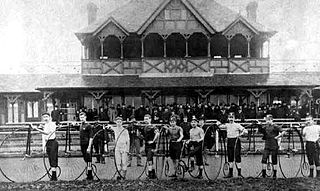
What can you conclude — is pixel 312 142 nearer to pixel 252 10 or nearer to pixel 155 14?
pixel 155 14

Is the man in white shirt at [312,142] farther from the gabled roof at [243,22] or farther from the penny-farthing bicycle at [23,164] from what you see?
the gabled roof at [243,22]

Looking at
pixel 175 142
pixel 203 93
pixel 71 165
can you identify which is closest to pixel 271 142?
pixel 175 142

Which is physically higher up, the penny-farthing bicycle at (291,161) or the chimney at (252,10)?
the chimney at (252,10)

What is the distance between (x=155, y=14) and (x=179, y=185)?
19.2 m

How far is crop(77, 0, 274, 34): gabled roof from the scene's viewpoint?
98.2ft

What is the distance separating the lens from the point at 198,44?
33.1 m

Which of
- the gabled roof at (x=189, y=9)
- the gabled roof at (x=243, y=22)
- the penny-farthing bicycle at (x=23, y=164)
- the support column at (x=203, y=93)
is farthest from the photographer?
the gabled roof at (x=243, y=22)

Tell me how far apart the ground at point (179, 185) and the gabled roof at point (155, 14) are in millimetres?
18494

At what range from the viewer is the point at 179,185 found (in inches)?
492

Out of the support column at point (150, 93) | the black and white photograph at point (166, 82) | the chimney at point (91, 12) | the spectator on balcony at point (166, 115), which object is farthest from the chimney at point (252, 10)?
the spectator on balcony at point (166, 115)

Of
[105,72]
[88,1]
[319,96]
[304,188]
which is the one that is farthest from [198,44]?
[304,188]

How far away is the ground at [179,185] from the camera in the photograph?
12.0m

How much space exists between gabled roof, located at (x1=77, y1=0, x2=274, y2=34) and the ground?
60.7 feet

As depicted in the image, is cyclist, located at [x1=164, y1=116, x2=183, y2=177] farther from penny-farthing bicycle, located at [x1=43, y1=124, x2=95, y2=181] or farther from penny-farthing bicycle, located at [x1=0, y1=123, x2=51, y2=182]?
penny-farthing bicycle, located at [x1=0, y1=123, x2=51, y2=182]
